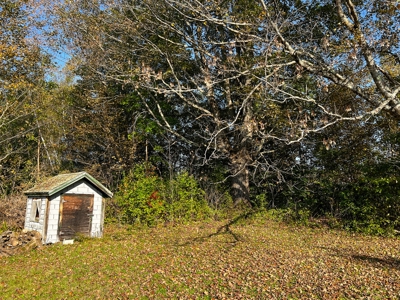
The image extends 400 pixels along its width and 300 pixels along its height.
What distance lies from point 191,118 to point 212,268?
39.6 ft

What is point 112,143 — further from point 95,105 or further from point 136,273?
point 136,273

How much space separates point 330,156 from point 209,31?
829 centimetres

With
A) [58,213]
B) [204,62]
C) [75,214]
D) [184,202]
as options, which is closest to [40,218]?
[58,213]

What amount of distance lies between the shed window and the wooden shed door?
3.12ft

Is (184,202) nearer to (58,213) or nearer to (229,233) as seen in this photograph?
(229,233)

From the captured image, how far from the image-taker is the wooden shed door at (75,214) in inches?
444

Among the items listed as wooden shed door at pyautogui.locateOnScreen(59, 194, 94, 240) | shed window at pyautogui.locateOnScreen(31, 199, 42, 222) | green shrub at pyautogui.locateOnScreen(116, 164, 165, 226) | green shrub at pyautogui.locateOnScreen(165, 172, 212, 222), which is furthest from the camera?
green shrub at pyautogui.locateOnScreen(165, 172, 212, 222)

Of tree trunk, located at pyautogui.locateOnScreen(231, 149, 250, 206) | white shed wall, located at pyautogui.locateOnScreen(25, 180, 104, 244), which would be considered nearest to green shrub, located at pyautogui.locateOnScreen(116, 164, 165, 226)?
white shed wall, located at pyautogui.locateOnScreen(25, 180, 104, 244)

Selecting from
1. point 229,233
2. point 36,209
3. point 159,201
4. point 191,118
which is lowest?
point 229,233

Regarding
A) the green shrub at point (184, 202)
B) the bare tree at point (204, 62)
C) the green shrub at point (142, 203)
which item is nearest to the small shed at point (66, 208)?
the green shrub at point (142, 203)

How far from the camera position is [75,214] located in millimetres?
11570

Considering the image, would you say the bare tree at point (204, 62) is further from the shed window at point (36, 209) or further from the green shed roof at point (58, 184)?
the shed window at point (36, 209)

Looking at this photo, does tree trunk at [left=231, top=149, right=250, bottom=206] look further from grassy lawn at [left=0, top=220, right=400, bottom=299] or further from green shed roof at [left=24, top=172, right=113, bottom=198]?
green shed roof at [left=24, top=172, right=113, bottom=198]

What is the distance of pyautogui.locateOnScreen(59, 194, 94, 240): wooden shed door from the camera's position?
11281 mm
